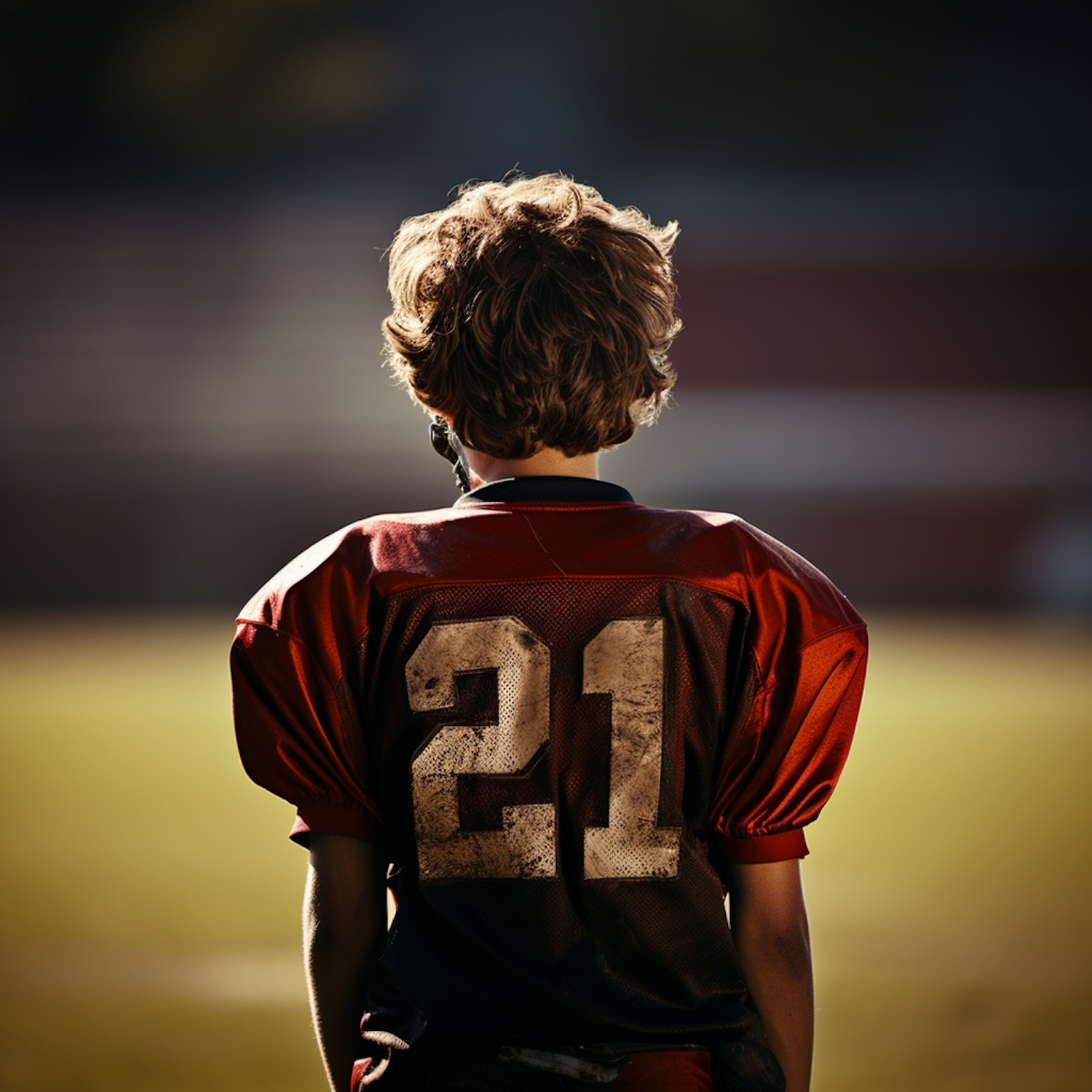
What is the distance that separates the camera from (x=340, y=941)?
130cm

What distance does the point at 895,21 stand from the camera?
730 inches

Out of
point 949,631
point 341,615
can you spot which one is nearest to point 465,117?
point 949,631

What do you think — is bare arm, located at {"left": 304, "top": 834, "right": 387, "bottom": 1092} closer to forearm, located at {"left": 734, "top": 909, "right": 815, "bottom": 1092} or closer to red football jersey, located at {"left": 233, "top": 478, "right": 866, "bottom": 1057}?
red football jersey, located at {"left": 233, "top": 478, "right": 866, "bottom": 1057}

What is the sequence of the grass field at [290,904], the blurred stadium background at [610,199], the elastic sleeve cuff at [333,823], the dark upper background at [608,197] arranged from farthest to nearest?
the dark upper background at [608,197], the blurred stadium background at [610,199], the grass field at [290,904], the elastic sleeve cuff at [333,823]

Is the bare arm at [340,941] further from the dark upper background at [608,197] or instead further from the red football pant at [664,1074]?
the dark upper background at [608,197]

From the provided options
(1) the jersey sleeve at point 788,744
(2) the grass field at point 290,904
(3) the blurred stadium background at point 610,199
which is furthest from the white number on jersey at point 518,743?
(3) the blurred stadium background at point 610,199

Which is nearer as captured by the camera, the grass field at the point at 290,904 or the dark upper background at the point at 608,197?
the grass field at the point at 290,904

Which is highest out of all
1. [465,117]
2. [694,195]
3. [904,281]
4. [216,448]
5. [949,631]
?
[465,117]

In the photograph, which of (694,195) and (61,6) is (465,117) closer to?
(694,195)

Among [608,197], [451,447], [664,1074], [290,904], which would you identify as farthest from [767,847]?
[608,197]

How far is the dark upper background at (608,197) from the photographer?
1480 cm

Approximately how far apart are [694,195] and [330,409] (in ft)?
19.2

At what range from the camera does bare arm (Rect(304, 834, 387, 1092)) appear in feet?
4.24

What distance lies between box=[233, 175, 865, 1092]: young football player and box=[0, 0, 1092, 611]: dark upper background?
41.5 ft
